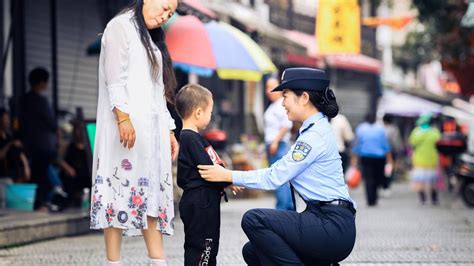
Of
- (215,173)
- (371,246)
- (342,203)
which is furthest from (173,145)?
(371,246)

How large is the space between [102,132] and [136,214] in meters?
0.52

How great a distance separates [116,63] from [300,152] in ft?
4.22

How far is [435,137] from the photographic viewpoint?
1962cm

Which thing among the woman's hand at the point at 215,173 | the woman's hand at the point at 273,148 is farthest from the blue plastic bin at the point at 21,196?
the woman's hand at the point at 215,173

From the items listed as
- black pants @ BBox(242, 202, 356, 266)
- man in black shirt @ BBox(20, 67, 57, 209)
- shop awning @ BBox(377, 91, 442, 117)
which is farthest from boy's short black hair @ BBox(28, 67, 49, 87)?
shop awning @ BBox(377, 91, 442, 117)

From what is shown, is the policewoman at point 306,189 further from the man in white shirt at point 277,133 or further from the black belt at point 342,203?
the man in white shirt at point 277,133

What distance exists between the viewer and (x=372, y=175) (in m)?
18.3

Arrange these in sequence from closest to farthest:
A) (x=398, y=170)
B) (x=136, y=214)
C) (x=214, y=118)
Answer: (x=136, y=214) → (x=214, y=118) → (x=398, y=170)

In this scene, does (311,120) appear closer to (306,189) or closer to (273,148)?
(306,189)

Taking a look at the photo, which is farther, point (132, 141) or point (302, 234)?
point (132, 141)

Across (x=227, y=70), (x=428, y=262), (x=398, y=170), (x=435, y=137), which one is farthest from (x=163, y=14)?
(x=398, y=170)

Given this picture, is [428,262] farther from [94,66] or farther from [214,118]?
[214,118]

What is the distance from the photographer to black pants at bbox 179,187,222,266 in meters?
6.20

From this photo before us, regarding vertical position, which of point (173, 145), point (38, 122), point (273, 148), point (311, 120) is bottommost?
point (273, 148)
